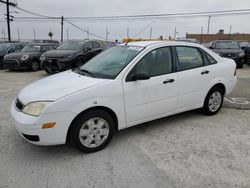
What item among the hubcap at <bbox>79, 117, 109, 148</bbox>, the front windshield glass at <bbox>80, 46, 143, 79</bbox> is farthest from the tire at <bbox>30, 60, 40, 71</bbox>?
the hubcap at <bbox>79, 117, 109, 148</bbox>

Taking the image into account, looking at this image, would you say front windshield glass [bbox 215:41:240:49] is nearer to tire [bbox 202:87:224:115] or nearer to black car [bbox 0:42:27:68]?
tire [bbox 202:87:224:115]

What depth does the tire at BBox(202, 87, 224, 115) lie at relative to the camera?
443 centimetres

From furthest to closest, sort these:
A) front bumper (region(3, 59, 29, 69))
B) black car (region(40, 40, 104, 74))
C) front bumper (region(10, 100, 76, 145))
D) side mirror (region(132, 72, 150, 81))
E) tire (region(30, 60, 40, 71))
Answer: tire (region(30, 60, 40, 71)), front bumper (region(3, 59, 29, 69)), black car (region(40, 40, 104, 74)), side mirror (region(132, 72, 150, 81)), front bumper (region(10, 100, 76, 145))

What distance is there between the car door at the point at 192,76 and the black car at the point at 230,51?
28.7 feet

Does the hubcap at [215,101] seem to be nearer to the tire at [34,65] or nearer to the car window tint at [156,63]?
the car window tint at [156,63]

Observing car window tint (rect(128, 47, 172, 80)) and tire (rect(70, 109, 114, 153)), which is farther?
car window tint (rect(128, 47, 172, 80))

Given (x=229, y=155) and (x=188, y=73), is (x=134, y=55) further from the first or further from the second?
(x=229, y=155)

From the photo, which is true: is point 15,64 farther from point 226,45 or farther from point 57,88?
point 226,45

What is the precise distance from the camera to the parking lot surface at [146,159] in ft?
8.39

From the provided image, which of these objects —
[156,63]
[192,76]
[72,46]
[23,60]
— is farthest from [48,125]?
[23,60]

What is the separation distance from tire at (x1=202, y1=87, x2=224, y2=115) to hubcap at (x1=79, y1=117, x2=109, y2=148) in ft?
7.61

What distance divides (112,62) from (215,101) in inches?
93.1

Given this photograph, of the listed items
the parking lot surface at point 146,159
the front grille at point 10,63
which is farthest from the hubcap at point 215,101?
the front grille at point 10,63

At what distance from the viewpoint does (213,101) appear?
14.8 ft
